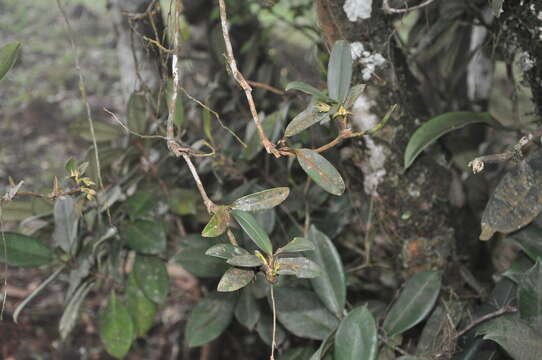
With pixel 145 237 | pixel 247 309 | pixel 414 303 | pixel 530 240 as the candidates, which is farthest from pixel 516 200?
pixel 145 237

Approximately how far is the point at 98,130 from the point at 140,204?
0.74 feet

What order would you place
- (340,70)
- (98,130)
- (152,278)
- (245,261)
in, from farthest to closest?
(98,130) → (152,278) → (340,70) → (245,261)

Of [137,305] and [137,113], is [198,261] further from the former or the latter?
[137,113]

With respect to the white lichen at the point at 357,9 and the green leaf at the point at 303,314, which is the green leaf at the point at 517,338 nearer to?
the green leaf at the point at 303,314

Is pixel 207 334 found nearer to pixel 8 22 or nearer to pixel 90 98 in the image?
pixel 90 98

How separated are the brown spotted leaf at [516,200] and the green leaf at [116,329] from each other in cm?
56

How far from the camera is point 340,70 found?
682mm

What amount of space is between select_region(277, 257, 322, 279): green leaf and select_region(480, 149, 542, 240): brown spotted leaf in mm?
237

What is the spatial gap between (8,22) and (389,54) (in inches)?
96.1

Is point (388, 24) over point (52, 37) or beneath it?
over

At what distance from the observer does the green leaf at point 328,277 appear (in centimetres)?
76

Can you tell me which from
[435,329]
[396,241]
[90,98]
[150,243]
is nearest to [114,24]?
[150,243]

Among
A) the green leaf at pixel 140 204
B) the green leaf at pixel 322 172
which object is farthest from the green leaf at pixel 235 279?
the green leaf at pixel 140 204

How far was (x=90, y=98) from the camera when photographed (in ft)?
7.88
